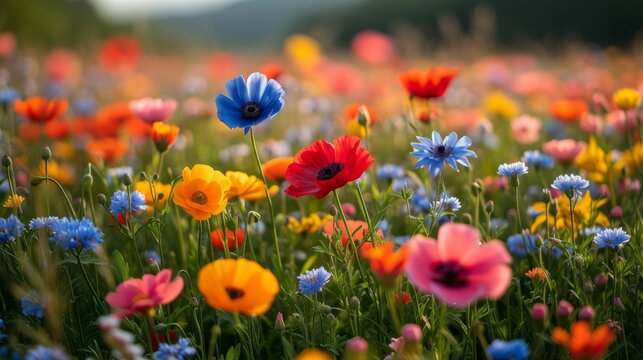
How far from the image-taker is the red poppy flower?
3.87ft

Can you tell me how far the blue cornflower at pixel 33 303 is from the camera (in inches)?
46.2

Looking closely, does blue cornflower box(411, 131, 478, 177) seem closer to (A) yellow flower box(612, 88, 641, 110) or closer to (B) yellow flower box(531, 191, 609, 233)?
(B) yellow flower box(531, 191, 609, 233)

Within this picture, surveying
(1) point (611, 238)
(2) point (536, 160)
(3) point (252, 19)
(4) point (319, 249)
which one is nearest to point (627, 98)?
(2) point (536, 160)

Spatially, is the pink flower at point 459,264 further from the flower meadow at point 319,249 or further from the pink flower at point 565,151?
the pink flower at point 565,151

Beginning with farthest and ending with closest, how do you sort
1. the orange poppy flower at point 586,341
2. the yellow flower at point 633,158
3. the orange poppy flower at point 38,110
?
the orange poppy flower at point 38,110 < the yellow flower at point 633,158 < the orange poppy flower at point 586,341

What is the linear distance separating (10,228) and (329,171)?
695 millimetres

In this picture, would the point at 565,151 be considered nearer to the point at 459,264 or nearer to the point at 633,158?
the point at 633,158

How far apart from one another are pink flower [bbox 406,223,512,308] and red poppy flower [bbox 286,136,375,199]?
31 centimetres

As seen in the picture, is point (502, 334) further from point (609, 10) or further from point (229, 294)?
point (609, 10)

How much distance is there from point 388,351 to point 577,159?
0.98 metres

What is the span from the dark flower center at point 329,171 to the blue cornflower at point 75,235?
1.52 feet

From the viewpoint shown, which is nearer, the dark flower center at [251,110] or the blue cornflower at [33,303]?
the blue cornflower at [33,303]

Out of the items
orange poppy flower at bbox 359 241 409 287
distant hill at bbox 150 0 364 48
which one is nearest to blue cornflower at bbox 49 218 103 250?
orange poppy flower at bbox 359 241 409 287

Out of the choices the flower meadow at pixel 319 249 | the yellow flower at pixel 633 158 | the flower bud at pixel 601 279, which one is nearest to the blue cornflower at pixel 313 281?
the flower meadow at pixel 319 249
